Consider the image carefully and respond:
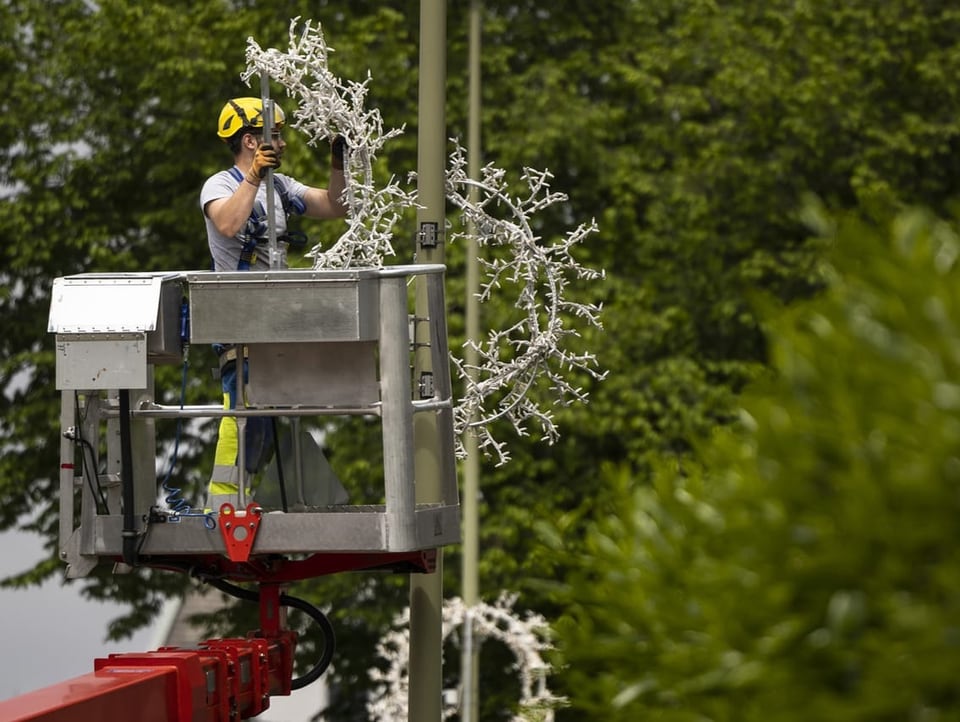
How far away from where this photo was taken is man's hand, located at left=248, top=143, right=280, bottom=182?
7.91 meters

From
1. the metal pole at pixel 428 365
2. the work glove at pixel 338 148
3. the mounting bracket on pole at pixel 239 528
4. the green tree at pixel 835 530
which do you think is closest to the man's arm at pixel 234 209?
the metal pole at pixel 428 365

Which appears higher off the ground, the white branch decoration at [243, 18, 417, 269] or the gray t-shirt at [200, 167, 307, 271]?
the white branch decoration at [243, 18, 417, 269]

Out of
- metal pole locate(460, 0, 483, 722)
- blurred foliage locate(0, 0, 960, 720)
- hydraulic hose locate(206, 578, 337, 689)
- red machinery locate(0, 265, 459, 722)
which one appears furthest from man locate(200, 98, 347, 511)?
blurred foliage locate(0, 0, 960, 720)

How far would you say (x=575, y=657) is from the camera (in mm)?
3980

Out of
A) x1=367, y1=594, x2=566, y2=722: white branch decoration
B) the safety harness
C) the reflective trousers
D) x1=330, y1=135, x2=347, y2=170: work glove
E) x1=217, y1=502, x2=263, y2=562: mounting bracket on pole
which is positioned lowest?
x1=367, y1=594, x2=566, y2=722: white branch decoration

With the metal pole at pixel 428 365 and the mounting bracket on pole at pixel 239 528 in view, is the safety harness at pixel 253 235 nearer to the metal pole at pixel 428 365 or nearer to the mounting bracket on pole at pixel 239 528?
the metal pole at pixel 428 365

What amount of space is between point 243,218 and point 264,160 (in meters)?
0.27

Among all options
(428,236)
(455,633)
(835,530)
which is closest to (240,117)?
(428,236)

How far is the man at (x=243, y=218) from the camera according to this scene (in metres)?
7.95

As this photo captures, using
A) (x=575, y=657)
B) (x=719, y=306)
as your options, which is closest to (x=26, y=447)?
(x=719, y=306)

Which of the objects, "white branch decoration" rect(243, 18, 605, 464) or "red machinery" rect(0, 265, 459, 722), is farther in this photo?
"white branch decoration" rect(243, 18, 605, 464)

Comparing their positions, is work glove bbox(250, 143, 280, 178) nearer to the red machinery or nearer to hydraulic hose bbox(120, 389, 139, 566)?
the red machinery

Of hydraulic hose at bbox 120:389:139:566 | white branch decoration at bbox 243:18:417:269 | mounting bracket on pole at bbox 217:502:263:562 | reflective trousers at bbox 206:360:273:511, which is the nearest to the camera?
mounting bracket on pole at bbox 217:502:263:562

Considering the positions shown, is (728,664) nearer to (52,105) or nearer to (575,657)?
(575,657)
